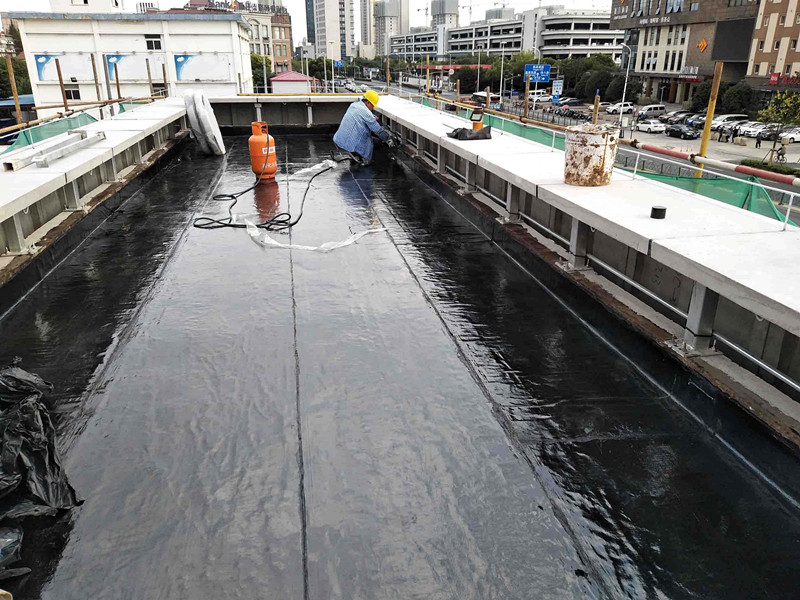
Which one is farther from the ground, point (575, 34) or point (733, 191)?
point (575, 34)

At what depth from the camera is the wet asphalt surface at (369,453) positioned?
11.2ft

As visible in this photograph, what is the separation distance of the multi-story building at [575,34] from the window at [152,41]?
282ft

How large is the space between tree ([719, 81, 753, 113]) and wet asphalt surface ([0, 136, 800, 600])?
5178cm

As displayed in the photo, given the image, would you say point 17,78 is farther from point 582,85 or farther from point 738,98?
point 738,98

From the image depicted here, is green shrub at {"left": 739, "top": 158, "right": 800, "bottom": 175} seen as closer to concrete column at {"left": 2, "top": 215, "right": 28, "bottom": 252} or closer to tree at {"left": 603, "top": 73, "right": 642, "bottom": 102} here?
concrete column at {"left": 2, "top": 215, "right": 28, "bottom": 252}

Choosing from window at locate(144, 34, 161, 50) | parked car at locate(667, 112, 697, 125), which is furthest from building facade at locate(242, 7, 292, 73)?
parked car at locate(667, 112, 697, 125)

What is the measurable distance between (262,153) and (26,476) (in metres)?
10.7

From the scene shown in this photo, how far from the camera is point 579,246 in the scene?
7492mm

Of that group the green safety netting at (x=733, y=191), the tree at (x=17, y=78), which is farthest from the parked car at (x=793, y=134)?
the tree at (x=17, y=78)

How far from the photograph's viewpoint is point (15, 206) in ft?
23.3

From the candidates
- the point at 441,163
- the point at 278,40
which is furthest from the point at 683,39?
the point at 278,40

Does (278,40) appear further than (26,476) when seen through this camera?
Yes

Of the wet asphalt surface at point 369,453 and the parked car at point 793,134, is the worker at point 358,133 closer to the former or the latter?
the wet asphalt surface at point 369,453

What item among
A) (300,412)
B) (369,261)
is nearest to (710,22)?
(369,261)
